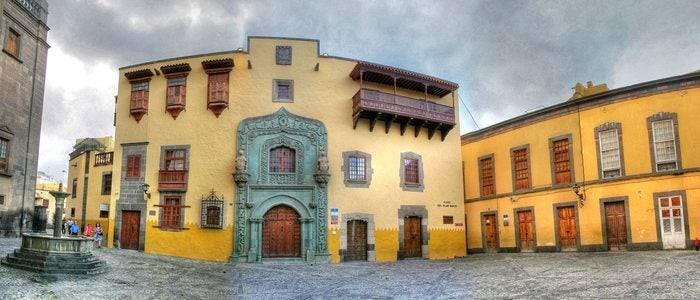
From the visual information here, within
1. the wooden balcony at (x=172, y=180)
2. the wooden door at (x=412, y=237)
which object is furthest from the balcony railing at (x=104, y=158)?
the wooden door at (x=412, y=237)

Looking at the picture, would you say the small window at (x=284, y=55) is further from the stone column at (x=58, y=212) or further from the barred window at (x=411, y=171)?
the stone column at (x=58, y=212)

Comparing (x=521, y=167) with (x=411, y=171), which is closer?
(x=411, y=171)

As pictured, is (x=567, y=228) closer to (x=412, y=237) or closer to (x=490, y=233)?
(x=490, y=233)

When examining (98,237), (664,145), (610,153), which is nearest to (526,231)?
(610,153)

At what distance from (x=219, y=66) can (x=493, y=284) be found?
16.1 m

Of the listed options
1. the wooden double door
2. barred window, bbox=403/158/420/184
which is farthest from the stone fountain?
the wooden double door

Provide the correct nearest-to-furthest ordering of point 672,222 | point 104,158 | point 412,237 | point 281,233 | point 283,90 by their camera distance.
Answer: point 672,222 < point 281,233 < point 283,90 < point 412,237 < point 104,158

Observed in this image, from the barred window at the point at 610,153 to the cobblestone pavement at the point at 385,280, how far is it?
12.6 ft

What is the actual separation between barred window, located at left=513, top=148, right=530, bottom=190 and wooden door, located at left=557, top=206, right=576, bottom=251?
2474mm

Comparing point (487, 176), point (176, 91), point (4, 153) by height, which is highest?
point (176, 91)

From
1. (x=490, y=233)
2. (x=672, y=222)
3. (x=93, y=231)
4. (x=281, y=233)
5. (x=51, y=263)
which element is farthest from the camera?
(x=490, y=233)

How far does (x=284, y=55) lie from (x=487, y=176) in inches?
510

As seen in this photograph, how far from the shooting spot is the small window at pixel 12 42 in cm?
2377

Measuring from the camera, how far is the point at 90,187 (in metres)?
29.8
